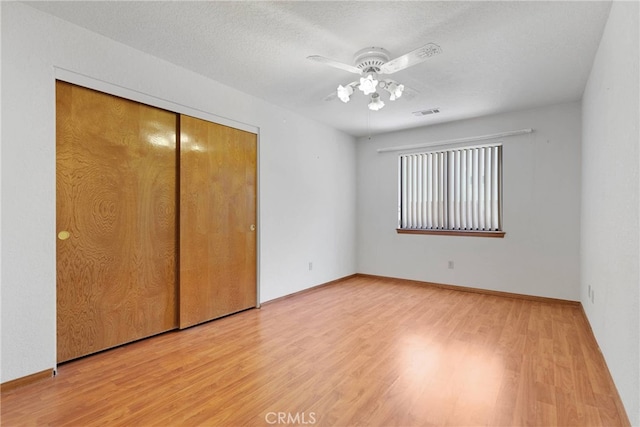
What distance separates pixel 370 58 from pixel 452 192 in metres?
2.92

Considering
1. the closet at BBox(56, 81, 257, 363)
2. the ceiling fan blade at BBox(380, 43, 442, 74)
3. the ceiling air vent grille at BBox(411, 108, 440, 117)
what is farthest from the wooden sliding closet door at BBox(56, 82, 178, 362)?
the ceiling air vent grille at BBox(411, 108, 440, 117)

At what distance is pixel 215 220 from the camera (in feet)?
11.3

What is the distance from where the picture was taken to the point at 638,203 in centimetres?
150

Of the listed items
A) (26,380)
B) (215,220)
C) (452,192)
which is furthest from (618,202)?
(26,380)

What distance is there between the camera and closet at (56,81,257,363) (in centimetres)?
242

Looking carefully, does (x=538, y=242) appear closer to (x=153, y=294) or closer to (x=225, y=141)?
(x=225, y=141)

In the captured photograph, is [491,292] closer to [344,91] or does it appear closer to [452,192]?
[452,192]

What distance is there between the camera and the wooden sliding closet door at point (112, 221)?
2.39 meters

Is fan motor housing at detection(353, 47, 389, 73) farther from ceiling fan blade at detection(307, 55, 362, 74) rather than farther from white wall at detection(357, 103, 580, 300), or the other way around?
white wall at detection(357, 103, 580, 300)

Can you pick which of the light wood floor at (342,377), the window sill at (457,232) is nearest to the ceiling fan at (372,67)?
the light wood floor at (342,377)

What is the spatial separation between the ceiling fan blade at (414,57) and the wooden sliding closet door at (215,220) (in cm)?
190

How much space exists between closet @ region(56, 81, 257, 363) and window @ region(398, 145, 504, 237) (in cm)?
274

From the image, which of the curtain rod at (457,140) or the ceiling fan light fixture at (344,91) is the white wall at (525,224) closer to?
the curtain rod at (457,140)

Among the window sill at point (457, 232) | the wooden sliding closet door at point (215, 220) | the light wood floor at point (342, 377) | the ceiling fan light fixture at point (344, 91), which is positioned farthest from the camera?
the window sill at point (457, 232)
